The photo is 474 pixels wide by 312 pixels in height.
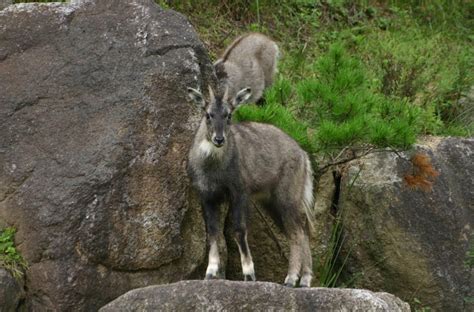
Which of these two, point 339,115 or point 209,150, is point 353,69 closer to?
point 339,115

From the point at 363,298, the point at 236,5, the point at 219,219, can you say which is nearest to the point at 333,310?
the point at 363,298

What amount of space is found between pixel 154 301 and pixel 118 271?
1.24m

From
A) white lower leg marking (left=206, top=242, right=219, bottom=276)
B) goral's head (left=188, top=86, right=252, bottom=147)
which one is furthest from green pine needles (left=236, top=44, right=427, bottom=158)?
white lower leg marking (left=206, top=242, right=219, bottom=276)

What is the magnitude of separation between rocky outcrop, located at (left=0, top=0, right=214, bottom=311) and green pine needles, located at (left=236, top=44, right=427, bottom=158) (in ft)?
3.43

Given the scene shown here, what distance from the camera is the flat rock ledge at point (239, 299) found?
23.7ft

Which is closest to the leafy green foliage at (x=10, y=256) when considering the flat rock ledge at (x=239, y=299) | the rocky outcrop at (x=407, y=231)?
the flat rock ledge at (x=239, y=299)

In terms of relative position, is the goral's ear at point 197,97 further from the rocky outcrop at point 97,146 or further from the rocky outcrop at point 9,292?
the rocky outcrop at point 9,292

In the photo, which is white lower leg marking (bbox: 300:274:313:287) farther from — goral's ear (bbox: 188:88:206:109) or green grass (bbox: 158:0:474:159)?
goral's ear (bbox: 188:88:206:109)

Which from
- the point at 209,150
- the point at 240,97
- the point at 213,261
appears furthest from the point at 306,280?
the point at 240,97

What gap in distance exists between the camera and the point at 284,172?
9.11 meters

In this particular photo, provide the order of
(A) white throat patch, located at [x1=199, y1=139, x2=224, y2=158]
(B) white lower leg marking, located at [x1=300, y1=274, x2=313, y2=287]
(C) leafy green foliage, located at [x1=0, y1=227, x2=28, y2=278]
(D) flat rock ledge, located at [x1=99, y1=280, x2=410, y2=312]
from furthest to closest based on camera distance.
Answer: (B) white lower leg marking, located at [x1=300, y1=274, x2=313, y2=287]
(A) white throat patch, located at [x1=199, y1=139, x2=224, y2=158]
(C) leafy green foliage, located at [x1=0, y1=227, x2=28, y2=278]
(D) flat rock ledge, located at [x1=99, y1=280, x2=410, y2=312]

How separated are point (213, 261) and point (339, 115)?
229 cm

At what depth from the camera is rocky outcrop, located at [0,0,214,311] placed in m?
8.24

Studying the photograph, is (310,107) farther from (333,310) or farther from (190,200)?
(333,310)
